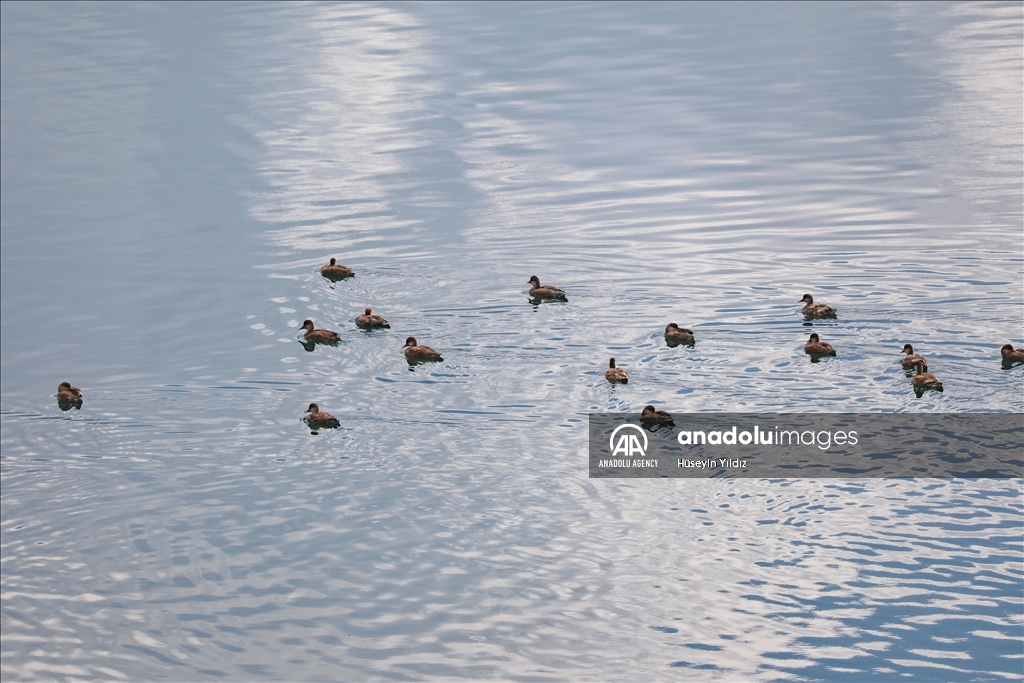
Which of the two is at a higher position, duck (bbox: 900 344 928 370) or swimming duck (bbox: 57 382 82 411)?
duck (bbox: 900 344 928 370)

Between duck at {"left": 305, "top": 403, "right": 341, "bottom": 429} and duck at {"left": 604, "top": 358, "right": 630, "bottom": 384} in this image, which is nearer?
duck at {"left": 305, "top": 403, "right": 341, "bottom": 429}

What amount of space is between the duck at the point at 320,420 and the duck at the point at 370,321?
9.90 ft

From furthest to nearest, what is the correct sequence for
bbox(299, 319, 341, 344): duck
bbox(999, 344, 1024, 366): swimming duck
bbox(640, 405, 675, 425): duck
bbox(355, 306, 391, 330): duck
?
bbox(355, 306, 391, 330): duck < bbox(299, 319, 341, 344): duck < bbox(999, 344, 1024, 366): swimming duck < bbox(640, 405, 675, 425): duck

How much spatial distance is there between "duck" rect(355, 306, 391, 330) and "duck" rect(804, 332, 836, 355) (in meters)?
6.54

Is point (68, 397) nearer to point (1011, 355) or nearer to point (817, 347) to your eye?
point (817, 347)

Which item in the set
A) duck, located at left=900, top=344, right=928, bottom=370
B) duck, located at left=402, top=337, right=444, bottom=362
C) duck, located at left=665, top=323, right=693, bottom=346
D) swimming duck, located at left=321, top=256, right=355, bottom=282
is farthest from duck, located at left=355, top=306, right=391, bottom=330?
duck, located at left=900, top=344, right=928, bottom=370

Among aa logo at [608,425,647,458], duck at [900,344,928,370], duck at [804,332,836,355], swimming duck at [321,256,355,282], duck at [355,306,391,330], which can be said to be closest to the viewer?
aa logo at [608,425,647,458]

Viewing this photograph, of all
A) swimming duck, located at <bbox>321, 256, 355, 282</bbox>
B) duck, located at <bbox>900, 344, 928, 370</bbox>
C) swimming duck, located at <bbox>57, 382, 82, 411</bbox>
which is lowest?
swimming duck, located at <bbox>57, 382, 82, 411</bbox>

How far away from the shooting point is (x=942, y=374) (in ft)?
61.1

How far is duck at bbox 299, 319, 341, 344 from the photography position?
21.4 metres

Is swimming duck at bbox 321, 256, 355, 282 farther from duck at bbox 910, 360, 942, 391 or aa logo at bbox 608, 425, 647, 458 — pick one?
duck at bbox 910, 360, 942, 391
